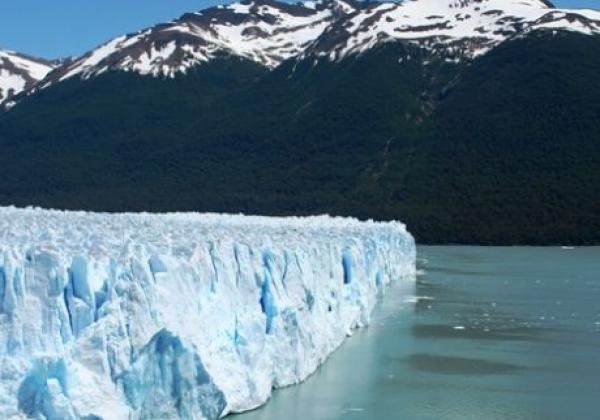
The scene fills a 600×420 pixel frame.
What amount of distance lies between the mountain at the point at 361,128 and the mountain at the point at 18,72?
46.2 feet

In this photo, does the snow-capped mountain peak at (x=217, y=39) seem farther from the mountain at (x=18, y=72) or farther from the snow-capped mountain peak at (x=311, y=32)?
the mountain at (x=18, y=72)

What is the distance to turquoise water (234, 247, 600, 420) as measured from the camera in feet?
32.5

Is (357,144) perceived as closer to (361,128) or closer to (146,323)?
(361,128)

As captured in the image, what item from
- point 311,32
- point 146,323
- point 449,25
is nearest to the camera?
point 146,323

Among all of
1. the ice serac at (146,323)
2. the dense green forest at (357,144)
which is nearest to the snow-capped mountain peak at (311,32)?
the dense green forest at (357,144)

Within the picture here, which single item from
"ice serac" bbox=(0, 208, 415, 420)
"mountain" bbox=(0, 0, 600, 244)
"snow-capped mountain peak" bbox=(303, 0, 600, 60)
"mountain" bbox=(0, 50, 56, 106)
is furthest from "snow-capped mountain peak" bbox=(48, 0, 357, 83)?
"ice serac" bbox=(0, 208, 415, 420)

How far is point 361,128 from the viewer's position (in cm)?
5772

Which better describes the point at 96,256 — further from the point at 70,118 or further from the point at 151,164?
the point at 70,118

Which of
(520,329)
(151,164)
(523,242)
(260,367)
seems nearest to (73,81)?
(151,164)

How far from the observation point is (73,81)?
7738 centimetres

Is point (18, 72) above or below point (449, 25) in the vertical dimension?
above

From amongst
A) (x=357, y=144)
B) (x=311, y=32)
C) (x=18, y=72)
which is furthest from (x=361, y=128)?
(x=18, y=72)

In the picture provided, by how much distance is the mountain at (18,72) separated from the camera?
94.4 metres

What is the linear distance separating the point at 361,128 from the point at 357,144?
70.9 inches
